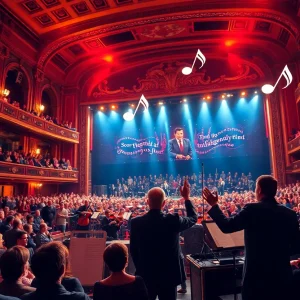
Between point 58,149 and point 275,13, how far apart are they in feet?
44.2

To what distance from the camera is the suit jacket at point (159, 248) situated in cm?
234

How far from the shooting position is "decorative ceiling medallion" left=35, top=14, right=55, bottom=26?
1316cm

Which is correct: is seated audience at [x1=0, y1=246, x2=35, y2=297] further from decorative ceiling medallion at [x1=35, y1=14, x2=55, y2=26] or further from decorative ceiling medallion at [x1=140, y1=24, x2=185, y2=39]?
decorative ceiling medallion at [x1=140, y1=24, x2=185, y2=39]

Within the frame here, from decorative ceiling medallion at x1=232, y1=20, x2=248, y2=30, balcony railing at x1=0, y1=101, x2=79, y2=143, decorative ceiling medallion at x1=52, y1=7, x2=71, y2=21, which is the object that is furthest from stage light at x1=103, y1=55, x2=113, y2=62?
decorative ceiling medallion at x1=232, y1=20, x2=248, y2=30

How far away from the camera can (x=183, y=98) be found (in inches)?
657

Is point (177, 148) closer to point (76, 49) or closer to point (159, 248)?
point (76, 49)

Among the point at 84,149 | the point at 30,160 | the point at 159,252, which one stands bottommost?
the point at 159,252

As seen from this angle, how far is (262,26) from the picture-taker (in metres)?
14.1

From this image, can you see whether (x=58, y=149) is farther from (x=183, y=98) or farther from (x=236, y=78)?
(x=236, y=78)

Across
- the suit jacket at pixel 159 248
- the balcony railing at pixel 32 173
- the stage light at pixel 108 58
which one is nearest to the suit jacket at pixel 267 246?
the suit jacket at pixel 159 248

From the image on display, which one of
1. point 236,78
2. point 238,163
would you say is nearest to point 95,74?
point 236,78

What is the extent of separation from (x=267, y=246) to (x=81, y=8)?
543 inches

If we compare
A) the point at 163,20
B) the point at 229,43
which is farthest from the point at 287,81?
the point at 163,20

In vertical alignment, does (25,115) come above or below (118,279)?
above
